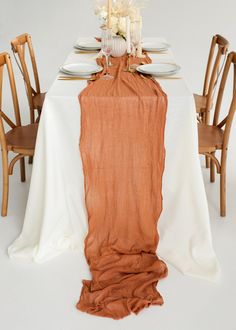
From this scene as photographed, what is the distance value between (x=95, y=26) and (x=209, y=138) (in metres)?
2.69

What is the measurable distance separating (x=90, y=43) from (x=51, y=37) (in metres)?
1.87

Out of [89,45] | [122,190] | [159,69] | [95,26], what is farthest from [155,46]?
[95,26]

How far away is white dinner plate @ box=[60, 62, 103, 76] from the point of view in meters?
2.41

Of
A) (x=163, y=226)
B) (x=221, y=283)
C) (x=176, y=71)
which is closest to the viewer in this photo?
(x=221, y=283)

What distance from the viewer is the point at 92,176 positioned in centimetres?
217

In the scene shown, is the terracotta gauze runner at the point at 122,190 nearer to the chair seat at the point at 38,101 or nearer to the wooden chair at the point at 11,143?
the wooden chair at the point at 11,143

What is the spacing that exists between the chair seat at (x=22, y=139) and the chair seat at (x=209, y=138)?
89cm

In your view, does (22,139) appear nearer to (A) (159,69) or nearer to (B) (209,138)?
(A) (159,69)

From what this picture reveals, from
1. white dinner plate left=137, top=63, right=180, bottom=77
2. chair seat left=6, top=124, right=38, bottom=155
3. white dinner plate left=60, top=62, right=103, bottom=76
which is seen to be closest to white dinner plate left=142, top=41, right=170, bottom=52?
white dinner plate left=137, top=63, right=180, bottom=77

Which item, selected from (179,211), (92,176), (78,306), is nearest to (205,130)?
(179,211)

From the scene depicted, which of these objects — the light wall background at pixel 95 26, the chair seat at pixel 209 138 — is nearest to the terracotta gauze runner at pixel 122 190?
the chair seat at pixel 209 138

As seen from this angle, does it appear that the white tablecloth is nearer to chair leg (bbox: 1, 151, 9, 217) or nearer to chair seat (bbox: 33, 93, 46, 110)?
chair leg (bbox: 1, 151, 9, 217)

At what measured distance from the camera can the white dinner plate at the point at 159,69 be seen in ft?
7.83

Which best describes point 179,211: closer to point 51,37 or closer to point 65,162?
point 65,162
